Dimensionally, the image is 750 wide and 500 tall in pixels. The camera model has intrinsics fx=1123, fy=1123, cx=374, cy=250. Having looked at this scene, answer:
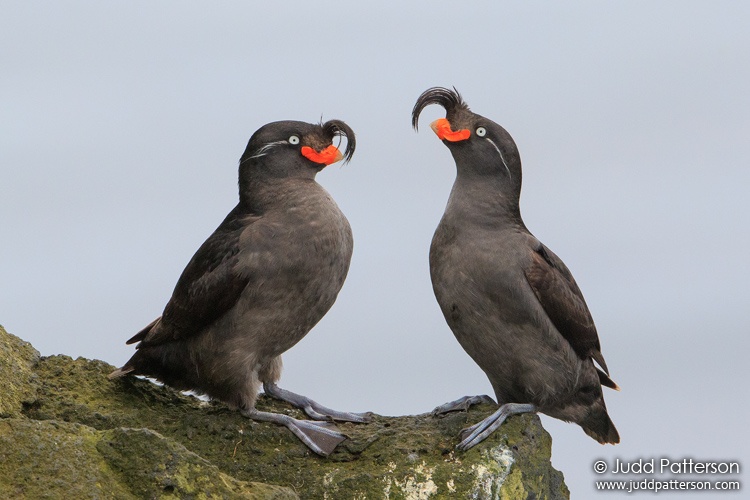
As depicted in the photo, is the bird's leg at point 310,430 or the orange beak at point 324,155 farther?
the orange beak at point 324,155

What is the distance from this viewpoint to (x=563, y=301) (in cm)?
721

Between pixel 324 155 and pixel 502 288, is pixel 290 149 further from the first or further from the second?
pixel 502 288

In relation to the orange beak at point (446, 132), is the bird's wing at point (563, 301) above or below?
below

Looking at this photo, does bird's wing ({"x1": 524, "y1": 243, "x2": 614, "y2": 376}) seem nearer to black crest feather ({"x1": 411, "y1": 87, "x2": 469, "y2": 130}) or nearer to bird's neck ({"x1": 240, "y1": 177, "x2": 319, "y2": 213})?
black crest feather ({"x1": 411, "y1": 87, "x2": 469, "y2": 130})

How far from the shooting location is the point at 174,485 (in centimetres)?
540

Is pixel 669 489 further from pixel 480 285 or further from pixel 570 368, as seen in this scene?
pixel 480 285

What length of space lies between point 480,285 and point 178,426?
2085mm

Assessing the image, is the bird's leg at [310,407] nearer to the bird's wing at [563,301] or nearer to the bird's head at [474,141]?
the bird's wing at [563,301]

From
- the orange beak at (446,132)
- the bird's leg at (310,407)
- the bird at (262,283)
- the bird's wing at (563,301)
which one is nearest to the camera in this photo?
the bird at (262,283)

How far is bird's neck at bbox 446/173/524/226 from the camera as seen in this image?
7211 millimetres

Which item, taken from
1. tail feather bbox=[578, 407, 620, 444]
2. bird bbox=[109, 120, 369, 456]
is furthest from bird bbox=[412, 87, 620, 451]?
bird bbox=[109, 120, 369, 456]

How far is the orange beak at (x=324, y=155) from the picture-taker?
289 inches

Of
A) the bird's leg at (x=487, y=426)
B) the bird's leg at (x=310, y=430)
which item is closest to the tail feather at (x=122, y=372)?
the bird's leg at (x=310, y=430)

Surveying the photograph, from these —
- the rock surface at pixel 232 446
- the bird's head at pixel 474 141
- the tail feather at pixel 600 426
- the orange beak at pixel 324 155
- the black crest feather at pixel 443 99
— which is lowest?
the rock surface at pixel 232 446
